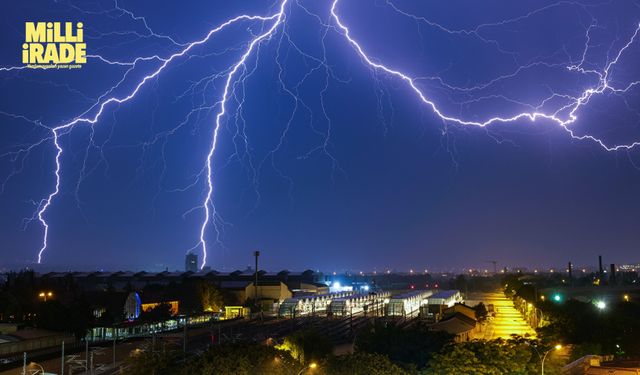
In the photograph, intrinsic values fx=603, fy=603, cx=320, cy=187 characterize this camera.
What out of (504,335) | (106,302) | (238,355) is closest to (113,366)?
(238,355)

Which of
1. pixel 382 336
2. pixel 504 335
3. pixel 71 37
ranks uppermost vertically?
pixel 71 37

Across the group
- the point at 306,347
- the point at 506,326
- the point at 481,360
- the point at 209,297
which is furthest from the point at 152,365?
the point at 209,297

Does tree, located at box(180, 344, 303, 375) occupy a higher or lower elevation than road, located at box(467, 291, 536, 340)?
higher

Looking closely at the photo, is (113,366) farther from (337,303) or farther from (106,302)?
(337,303)

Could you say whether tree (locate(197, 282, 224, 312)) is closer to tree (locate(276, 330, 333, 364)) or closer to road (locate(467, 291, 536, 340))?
road (locate(467, 291, 536, 340))

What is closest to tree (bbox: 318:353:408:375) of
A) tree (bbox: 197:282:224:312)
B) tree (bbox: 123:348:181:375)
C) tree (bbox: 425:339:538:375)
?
tree (bbox: 425:339:538:375)

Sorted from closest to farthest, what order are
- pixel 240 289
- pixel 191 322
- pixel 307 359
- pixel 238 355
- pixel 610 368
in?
1. pixel 238 355
2. pixel 610 368
3. pixel 307 359
4. pixel 191 322
5. pixel 240 289

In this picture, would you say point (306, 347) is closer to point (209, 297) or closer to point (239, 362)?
point (239, 362)
